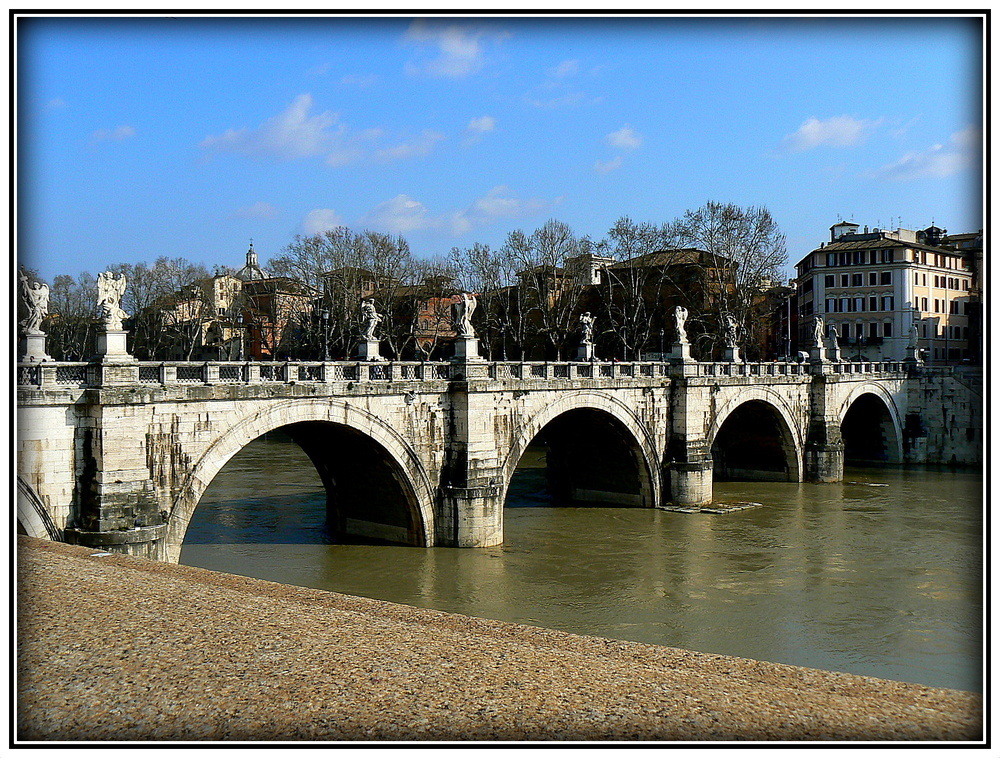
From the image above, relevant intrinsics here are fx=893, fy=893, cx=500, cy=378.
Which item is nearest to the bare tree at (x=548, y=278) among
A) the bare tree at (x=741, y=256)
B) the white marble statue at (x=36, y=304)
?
the bare tree at (x=741, y=256)

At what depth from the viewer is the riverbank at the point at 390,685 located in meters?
7.41

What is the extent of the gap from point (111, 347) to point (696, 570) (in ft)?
49.3

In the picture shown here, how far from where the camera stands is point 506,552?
24484 mm

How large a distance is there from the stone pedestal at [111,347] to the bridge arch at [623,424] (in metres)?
12.5

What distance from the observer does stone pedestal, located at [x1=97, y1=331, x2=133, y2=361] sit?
1762 centimetres

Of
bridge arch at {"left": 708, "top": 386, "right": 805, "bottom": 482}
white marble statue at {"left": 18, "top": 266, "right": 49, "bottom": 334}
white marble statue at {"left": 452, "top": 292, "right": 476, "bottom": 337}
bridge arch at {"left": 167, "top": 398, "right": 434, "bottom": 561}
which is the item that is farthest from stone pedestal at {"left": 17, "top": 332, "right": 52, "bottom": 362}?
bridge arch at {"left": 708, "top": 386, "right": 805, "bottom": 482}

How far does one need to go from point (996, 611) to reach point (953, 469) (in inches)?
1651

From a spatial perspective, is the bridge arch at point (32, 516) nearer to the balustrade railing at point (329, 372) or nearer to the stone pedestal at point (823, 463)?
the balustrade railing at point (329, 372)

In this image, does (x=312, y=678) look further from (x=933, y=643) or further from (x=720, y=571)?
(x=720, y=571)

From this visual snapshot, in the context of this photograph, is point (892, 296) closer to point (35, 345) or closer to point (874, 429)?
point (874, 429)

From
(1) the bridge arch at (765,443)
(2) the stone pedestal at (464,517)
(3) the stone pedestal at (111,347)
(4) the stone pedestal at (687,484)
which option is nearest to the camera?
(3) the stone pedestal at (111,347)

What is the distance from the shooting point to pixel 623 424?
101ft

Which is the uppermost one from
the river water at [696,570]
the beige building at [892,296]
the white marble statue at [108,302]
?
the beige building at [892,296]

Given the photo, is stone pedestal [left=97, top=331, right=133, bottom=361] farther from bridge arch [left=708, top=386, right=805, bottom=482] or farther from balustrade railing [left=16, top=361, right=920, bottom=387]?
bridge arch [left=708, top=386, right=805, bottom=482]
